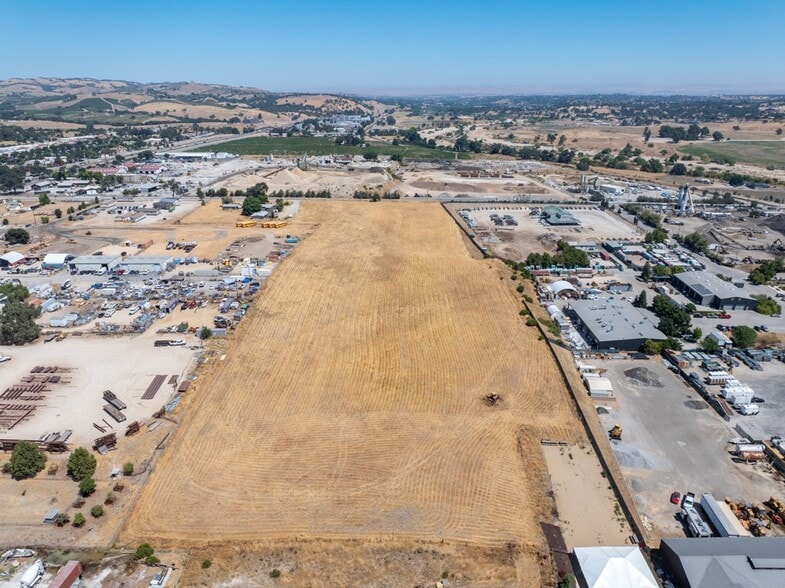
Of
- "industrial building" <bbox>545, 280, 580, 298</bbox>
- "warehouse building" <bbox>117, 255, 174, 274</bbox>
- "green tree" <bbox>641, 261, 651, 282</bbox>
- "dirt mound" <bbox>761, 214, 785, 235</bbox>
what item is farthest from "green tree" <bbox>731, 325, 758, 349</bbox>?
"warehouse building" <bbox>117, 255, 174, 274</bbox>

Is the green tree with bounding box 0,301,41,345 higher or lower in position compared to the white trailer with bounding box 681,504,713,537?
higher

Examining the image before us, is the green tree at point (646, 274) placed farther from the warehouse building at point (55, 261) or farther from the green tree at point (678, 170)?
the green tree at point (678, 170)

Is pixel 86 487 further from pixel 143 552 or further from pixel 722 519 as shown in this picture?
pixel 722 519

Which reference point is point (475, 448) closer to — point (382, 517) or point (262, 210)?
point (382, 517)

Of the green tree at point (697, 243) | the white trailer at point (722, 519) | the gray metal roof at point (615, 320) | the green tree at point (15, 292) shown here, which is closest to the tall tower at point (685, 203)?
the green tree at point (697, 243)

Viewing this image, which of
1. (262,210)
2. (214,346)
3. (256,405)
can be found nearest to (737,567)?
(256,405)

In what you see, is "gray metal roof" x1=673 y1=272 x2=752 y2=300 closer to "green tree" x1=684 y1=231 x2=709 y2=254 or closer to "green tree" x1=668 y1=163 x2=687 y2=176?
"green tree" x1=684 y1=231 x2=709 y2=254
